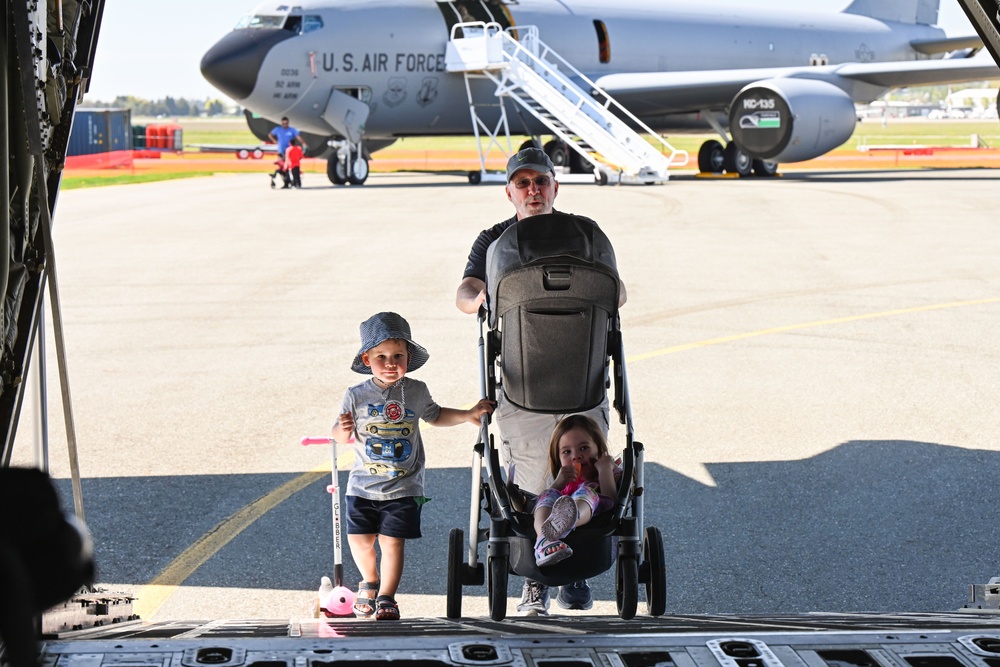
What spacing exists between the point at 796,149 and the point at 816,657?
30.2 metres

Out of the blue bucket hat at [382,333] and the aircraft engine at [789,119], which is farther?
the aircraft engine at [789,119]

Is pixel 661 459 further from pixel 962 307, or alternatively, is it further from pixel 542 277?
pixel 962 307

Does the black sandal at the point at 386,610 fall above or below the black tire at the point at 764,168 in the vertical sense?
above

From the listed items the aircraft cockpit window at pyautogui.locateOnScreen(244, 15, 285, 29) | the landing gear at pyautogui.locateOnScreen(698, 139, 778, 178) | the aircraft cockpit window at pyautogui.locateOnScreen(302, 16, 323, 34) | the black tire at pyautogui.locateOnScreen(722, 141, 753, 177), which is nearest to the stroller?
the aircraft cockpit window at pyautogui.locateOnScreen(302, 16, 323, 34)

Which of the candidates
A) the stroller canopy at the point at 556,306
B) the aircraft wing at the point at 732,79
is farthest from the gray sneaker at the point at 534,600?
the aircraft wing at the point at 732,79

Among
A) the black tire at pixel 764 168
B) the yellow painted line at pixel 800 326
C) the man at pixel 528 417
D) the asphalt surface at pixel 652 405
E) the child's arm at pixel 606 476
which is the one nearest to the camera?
the child's arm at pixel 606 476

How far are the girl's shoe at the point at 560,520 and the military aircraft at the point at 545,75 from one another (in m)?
27.5

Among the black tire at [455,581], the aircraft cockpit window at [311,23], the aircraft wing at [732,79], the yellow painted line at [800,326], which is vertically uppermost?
the aircraft cockpit window at [311,23]

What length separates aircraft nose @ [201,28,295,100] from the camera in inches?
1184

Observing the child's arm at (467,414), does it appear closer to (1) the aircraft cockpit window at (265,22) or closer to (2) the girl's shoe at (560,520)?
(2) the girl's shoe at (560,520)

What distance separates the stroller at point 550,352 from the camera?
14.3 feet

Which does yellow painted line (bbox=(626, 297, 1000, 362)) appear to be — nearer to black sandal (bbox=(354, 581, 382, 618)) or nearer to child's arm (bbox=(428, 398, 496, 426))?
child's arm (bbox=(428, 398, 496, 426))

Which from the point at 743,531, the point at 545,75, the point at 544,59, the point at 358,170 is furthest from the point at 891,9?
the point at 743,531

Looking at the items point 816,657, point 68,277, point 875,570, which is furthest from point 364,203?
point 816,657
